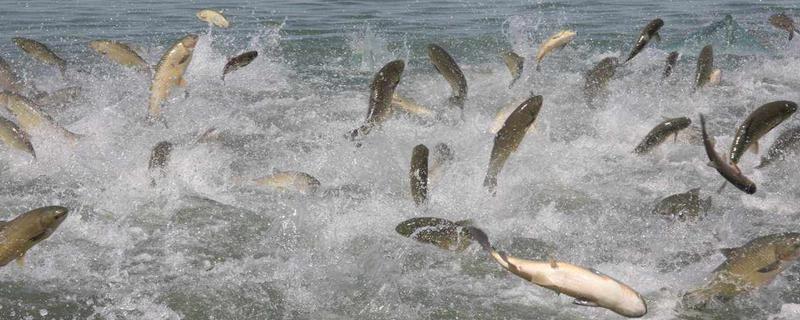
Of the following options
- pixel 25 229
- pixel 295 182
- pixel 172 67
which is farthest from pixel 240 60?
pixel 25 229

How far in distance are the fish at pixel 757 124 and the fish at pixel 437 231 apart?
1.48 meters

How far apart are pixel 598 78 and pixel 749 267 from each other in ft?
12.3

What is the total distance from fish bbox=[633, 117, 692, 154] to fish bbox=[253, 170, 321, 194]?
2380 mm

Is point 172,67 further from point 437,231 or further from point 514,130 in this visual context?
point 437,231

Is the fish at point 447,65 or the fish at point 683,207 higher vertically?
the fish at point 447,65

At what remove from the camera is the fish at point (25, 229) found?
136 inches

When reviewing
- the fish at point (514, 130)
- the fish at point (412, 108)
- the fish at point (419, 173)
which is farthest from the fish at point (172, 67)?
the fish at point (514, 130)

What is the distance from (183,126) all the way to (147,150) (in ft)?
3.23

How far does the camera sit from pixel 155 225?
4.91 meters

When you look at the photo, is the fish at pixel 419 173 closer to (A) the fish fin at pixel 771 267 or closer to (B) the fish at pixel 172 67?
(A) the fish fin at pixel 771 267

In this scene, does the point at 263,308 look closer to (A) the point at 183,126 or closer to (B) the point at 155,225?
(B) the point at 155,225

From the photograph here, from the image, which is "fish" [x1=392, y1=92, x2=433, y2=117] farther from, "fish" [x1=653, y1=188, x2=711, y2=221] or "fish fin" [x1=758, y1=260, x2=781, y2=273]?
"fish fin" [x1=758, y1=260, x2=781, y2=273]

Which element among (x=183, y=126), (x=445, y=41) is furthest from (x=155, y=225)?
(x=445, y=41)

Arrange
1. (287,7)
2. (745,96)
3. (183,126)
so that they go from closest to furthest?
(183,126) < (745,96) < (287,7)
